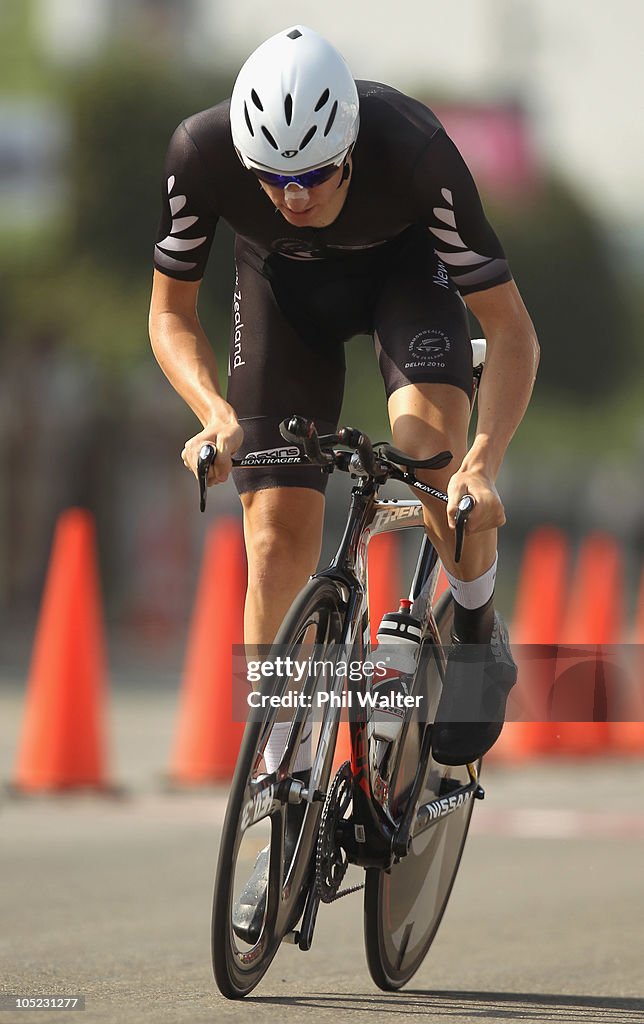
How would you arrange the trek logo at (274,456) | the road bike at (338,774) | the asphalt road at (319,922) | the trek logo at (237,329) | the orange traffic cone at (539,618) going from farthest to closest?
the orange traffic cone at (539,618) → the trek logo at (237,329) → the asphalt road at (319,922) → the trek logo at (274,456) → the road bike at (338,774)

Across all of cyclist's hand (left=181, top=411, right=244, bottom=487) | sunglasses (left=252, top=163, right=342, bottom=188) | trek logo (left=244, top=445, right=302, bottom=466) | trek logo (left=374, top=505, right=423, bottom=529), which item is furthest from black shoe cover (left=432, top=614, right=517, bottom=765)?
sunglasses (left=252, top=163, right=342, bottom=188)

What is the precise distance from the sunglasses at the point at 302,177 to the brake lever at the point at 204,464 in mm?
669

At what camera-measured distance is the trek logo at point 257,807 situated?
14.2 feet

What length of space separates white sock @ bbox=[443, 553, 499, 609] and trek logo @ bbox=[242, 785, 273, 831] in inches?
34.2

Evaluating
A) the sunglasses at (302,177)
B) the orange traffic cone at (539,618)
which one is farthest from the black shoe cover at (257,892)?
the orange traffic cone at (539,618)

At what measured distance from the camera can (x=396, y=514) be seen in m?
5.01

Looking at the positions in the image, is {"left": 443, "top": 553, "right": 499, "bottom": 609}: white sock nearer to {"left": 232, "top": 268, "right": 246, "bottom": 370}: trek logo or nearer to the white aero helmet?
{"left": 232, "top": 268, "right": 246, "bottom": 370}: trek logo

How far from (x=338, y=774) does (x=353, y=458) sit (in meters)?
0.80

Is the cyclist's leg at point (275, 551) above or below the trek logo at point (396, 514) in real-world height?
below

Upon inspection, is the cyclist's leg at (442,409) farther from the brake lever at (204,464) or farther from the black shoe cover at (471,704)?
the brake lever at (204,464)

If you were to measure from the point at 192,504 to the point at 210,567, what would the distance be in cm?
1871

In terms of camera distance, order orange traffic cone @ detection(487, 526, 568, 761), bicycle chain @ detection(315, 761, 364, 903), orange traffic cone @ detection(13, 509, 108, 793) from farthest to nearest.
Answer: orange traffic cone @ detection(487, 526, 568, 761)
orange traffic cone @ detection(13, 509, 108, 793)
bicycle chain @ detection(315, 761, 364, 903)

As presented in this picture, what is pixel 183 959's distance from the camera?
18.0ft

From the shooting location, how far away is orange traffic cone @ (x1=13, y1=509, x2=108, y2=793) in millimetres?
9445
